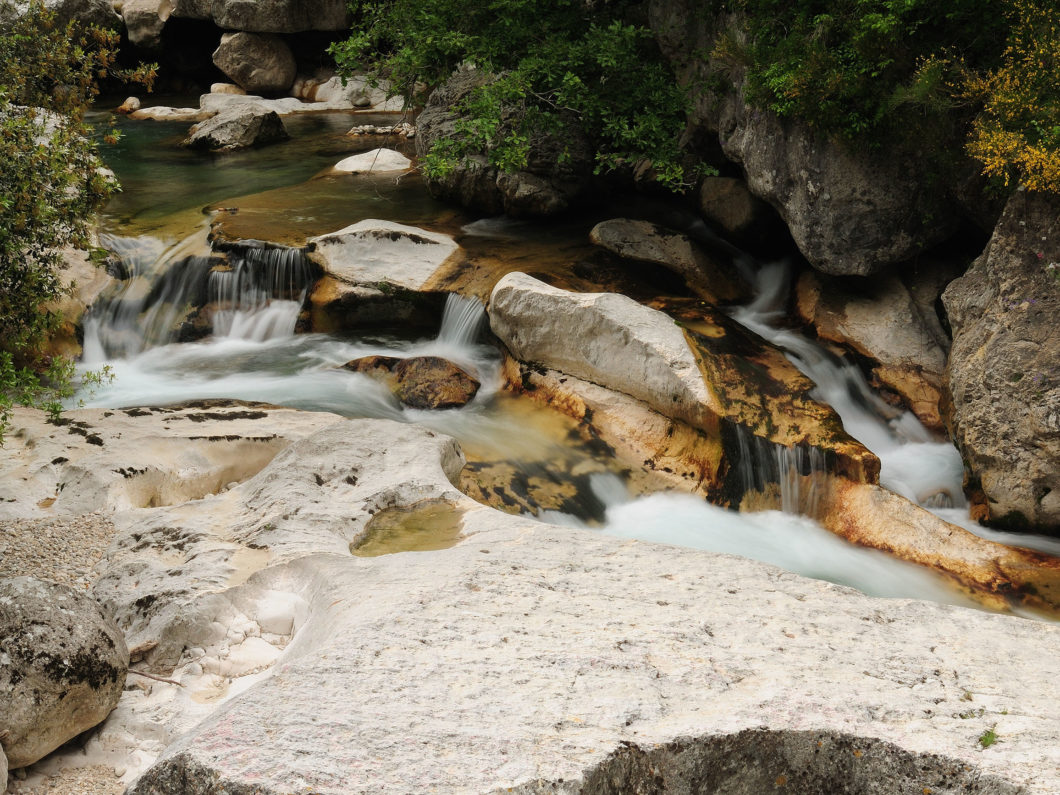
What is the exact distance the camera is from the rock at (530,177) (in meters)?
13.3

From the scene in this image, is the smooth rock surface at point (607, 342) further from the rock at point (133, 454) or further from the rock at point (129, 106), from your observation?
the rock at point (129, 106)

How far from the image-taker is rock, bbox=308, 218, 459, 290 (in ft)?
38.1

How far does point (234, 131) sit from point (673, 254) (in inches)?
476

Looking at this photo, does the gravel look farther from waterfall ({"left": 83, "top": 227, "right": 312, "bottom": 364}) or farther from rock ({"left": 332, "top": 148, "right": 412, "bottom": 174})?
rock ({"left": 332, "top": 148, "right": 412, "bottom": 174})

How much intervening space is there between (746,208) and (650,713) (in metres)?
10.1

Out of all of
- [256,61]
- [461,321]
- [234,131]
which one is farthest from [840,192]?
[256,61]

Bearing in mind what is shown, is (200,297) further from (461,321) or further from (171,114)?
(171,114)

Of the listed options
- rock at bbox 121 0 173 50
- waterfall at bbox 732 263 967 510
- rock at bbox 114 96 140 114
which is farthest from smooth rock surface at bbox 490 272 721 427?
rock at bbox 121 0 173 50

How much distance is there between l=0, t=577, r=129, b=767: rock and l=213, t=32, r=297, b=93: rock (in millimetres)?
25689

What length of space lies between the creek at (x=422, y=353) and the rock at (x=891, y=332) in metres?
0.29

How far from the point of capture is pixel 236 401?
875 cm

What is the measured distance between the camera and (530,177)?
1334 centimetres

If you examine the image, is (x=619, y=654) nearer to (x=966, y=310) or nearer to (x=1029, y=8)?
(x=966, y=310)

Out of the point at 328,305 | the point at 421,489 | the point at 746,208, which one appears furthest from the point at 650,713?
the point at 746,208
